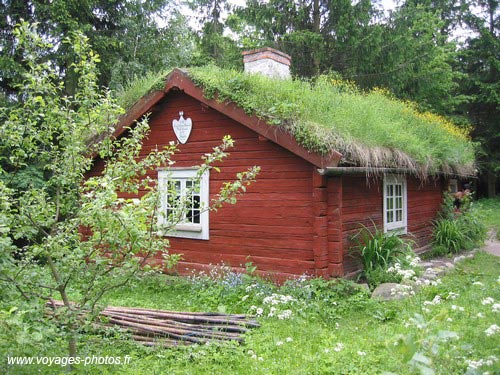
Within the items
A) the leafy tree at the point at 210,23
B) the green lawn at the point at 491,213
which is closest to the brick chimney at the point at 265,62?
the green lawn at the point at 491,213

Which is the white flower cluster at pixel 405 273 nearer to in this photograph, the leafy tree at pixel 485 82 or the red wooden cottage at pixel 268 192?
the red wooden cottage at pixel 268 192

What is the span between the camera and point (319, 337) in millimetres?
5078

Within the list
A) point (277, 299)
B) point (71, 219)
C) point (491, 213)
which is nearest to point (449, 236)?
point (277, 299)

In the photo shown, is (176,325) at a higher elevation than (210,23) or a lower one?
lower

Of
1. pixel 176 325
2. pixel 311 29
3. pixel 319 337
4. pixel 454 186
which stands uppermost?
pixel 311 29

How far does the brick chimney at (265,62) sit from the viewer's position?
1017 cm

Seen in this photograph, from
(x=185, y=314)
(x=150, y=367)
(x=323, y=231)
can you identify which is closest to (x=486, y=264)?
(x=323, y=231)

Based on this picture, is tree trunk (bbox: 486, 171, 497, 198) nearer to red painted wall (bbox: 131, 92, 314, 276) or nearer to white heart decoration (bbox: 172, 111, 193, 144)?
red painted wall (bbox: 131, 92, 314, 276)

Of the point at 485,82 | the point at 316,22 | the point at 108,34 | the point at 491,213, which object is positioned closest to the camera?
the point at 108,34

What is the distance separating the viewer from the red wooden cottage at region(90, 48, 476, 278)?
7.11m

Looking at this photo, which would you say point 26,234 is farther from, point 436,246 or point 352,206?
point 436,246

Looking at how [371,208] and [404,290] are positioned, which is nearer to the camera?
[404,290]

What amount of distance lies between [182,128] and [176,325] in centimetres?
460

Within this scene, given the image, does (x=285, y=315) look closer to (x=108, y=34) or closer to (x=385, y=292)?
(x=385, y=292)
